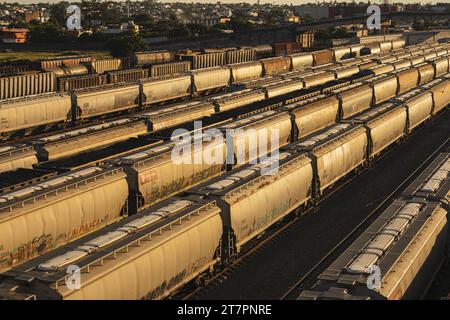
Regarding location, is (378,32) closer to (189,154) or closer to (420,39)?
(420,39)

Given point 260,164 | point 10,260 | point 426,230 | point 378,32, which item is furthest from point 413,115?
point 378,32

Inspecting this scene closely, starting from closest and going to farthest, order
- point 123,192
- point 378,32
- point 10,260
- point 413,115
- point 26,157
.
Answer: point 10,260
point 123,192
point 26,157
point 413,115
point 378,32

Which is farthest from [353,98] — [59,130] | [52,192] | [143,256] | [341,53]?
Answer: [341,53]

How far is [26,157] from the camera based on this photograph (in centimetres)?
3344

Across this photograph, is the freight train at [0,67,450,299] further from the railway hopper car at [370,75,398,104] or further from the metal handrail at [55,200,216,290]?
the railway hopper car at [370,75,398,104]

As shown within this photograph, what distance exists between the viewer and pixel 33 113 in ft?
161

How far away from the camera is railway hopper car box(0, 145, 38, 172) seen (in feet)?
106

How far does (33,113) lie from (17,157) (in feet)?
55.7

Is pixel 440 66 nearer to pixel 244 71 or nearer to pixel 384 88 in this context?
pixel 244 71

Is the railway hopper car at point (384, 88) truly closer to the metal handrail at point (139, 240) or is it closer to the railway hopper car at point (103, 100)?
the railway hopper car at point (103, 100)

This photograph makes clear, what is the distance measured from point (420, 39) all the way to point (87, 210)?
479 ft

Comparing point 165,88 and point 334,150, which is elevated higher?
point 165,88

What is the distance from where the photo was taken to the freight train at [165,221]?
62.6 ft

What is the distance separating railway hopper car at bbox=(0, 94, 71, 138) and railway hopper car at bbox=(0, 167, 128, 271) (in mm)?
20173
